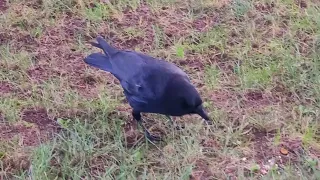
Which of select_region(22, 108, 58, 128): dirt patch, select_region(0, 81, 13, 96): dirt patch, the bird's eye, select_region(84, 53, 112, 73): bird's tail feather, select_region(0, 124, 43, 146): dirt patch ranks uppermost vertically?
the bird's eye

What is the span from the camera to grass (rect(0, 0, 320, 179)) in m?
3.69

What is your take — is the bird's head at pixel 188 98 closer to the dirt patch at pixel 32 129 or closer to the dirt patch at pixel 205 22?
the dirt patch at pixel 32 129

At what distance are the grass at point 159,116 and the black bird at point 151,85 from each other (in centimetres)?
23

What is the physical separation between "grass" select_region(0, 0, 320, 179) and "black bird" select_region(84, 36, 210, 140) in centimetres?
23

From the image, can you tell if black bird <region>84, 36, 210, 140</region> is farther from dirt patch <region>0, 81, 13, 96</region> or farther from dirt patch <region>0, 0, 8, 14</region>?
dirt patch <region>0, 0, 8, 14</region>

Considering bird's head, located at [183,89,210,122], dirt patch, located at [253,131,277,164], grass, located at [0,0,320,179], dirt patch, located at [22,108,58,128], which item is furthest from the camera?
dirt patch, located at [22,108,58,128]

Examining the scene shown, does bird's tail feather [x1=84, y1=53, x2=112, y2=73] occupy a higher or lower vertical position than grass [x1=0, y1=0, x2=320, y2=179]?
higher

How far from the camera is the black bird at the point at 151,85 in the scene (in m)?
3.60

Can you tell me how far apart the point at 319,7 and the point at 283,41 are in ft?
1.84

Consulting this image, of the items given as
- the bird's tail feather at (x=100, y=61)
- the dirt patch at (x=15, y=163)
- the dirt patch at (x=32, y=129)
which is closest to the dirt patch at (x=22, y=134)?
the dirt patch at (x=32, y=129)

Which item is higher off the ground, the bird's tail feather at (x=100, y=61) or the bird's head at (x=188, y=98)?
the bird's head at (x=188, y=98)

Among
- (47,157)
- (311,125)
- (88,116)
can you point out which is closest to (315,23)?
(311,125)

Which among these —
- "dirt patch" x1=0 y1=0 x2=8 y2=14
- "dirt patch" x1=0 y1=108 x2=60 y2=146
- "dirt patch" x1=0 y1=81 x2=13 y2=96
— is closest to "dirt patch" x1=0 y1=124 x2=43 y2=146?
"dirt patch" x1=0 y1=108 x2=60 y2=146

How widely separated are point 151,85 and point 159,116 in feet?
1.51
